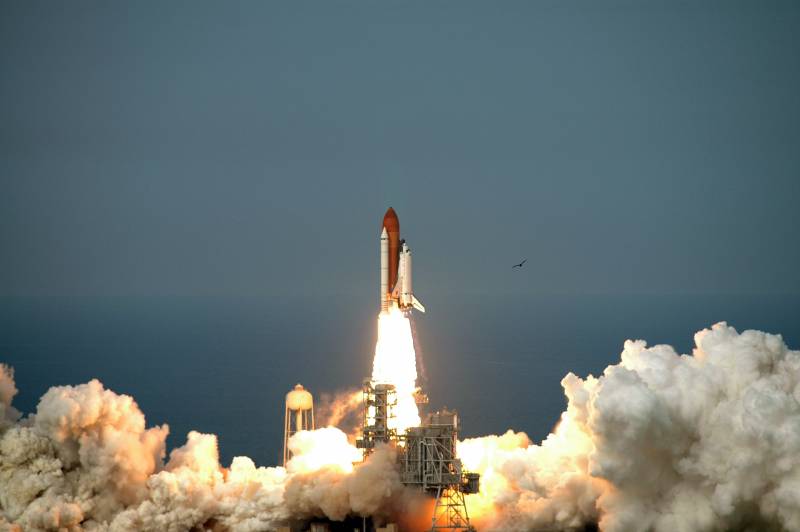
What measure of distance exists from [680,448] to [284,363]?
78350 millimetres

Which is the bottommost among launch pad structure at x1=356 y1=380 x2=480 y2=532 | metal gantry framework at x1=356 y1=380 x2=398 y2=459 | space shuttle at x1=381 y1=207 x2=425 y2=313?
launch pad structure at x1=356 y1=380 x2=480 y2=532

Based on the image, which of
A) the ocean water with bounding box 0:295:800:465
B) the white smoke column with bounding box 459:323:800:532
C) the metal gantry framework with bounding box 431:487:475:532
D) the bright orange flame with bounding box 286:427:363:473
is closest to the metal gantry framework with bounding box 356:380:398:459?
the bright orange flame with bounding box 286:427:363:473

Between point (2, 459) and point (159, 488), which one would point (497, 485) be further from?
point (2, 459)

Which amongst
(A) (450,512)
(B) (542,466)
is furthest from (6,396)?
(B) (542,466)

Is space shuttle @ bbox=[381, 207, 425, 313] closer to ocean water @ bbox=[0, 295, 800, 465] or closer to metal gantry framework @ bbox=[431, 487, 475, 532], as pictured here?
metal gantry framework @ bbox=[431, 487, 475, 532]

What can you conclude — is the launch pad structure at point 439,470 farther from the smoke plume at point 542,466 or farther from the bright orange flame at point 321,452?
the bright orange flame at point 321,452

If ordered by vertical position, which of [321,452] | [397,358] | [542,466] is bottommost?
[542,466]

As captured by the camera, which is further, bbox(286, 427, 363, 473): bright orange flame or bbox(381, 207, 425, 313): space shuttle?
bbox(381, 207, 425, 313): space shuttle

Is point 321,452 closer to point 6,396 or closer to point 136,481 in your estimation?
point 136,481

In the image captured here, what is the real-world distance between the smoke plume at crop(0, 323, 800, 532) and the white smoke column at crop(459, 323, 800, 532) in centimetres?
5

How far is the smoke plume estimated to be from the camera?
51156 millimetres

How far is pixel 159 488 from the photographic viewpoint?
58.0 metres

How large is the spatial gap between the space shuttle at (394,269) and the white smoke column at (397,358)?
438 mm

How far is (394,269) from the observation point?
6175 centimetres
